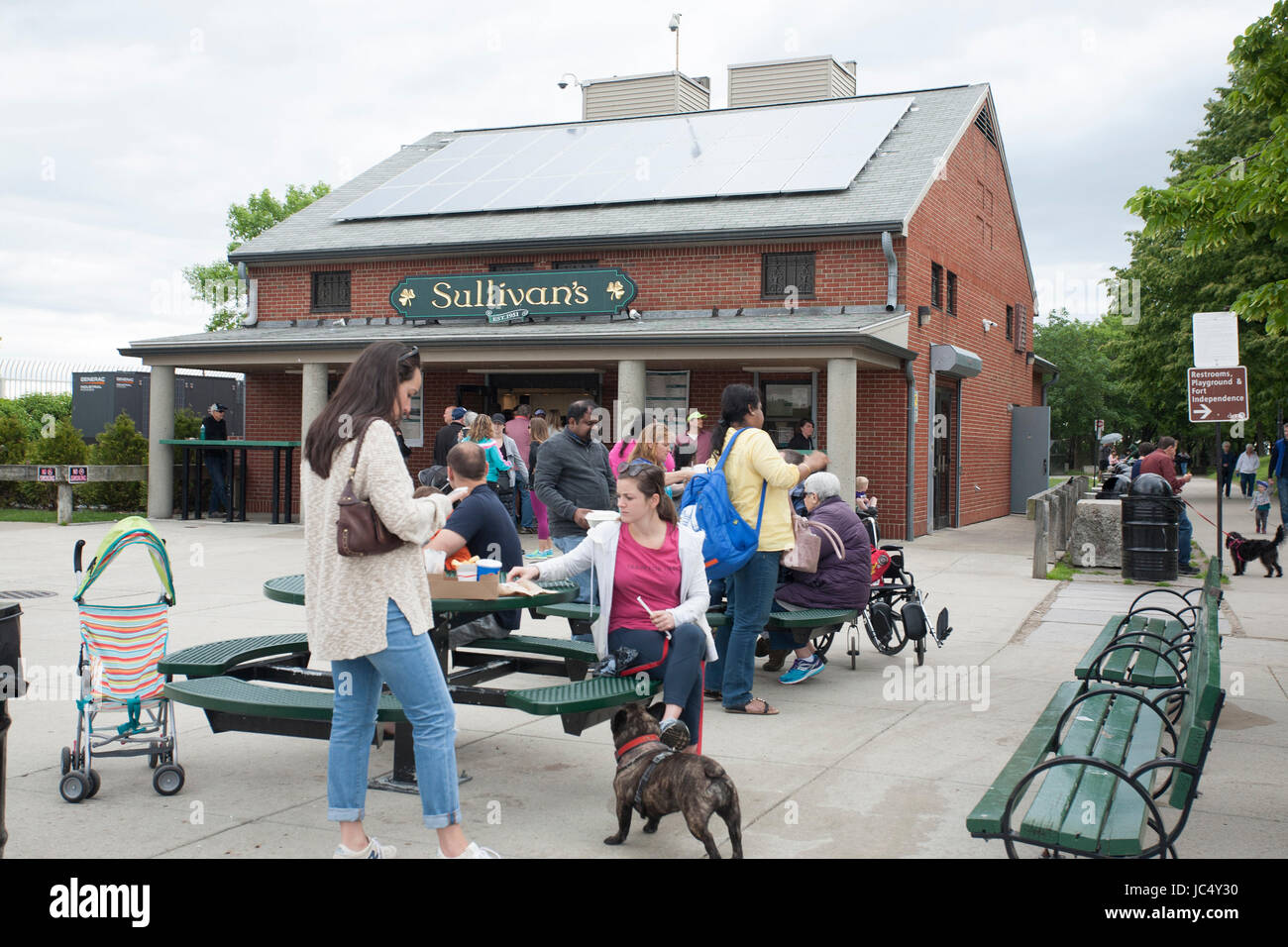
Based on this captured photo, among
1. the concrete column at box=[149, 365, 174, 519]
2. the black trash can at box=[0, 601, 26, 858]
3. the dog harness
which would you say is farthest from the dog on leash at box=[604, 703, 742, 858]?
the concrete column at box=[149, 365, 174, 519]

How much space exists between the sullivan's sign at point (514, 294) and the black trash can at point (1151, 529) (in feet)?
30.0

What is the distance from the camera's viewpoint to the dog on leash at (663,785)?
4211 millimetres

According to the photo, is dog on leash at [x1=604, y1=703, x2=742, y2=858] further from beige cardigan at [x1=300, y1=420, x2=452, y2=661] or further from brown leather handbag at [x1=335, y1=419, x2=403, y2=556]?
Result: brown leather handbag at [x1=335, y1=419, x2=403, y2=556]

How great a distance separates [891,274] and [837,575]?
37.9 ft

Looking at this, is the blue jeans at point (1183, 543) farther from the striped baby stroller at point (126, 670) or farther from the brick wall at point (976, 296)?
the striped baby stroller at point (126, 670)

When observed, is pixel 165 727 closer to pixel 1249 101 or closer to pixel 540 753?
pixel 540 753

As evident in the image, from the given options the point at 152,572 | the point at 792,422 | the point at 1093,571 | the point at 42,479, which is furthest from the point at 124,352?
the point at 1093,571

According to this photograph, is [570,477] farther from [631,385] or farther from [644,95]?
[644,95]

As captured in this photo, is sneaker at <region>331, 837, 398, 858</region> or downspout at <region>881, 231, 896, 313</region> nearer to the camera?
sneaker at <region>331, 837, 398, 858</region>

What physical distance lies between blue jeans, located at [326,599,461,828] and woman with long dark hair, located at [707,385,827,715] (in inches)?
123

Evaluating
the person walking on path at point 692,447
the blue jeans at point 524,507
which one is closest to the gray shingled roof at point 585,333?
the person walking on path at point 692,447

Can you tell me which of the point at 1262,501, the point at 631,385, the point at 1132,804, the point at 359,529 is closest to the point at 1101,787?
the point at 1132,804

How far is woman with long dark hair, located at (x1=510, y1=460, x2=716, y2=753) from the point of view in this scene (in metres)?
5.30
